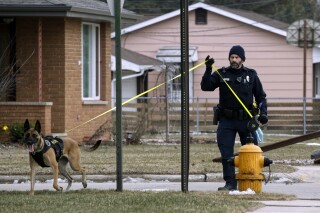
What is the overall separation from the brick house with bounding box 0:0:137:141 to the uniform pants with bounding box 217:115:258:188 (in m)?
10.1

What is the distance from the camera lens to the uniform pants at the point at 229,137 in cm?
1363

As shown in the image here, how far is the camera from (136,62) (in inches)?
1564

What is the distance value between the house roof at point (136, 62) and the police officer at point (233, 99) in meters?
24.2

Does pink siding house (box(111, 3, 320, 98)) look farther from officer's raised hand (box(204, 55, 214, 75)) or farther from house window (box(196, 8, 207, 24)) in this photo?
officer's raised hand (box(204, 55, 214, 75))

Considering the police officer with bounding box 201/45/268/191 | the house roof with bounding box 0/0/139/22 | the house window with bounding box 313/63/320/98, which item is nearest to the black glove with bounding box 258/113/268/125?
the police officer with bounding box 201/45/268/191

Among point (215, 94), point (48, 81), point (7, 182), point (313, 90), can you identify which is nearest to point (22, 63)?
point (48, 81)

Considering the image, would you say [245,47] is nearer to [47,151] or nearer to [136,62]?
[136,62]

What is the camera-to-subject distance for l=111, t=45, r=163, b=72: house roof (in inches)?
1539

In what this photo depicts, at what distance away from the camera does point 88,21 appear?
84.6ft

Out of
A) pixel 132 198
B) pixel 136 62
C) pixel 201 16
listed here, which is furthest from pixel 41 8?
pixel 201 16

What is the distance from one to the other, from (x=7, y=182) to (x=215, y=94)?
2669cm

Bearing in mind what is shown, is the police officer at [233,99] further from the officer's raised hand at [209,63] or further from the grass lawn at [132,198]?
the grass lawn at [132,198]

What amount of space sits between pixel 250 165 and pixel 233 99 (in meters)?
1.05

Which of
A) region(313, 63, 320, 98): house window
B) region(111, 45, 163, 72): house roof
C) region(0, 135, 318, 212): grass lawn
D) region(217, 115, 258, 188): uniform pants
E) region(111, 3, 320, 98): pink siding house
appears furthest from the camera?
region(313, 63, 320, 98): house window
